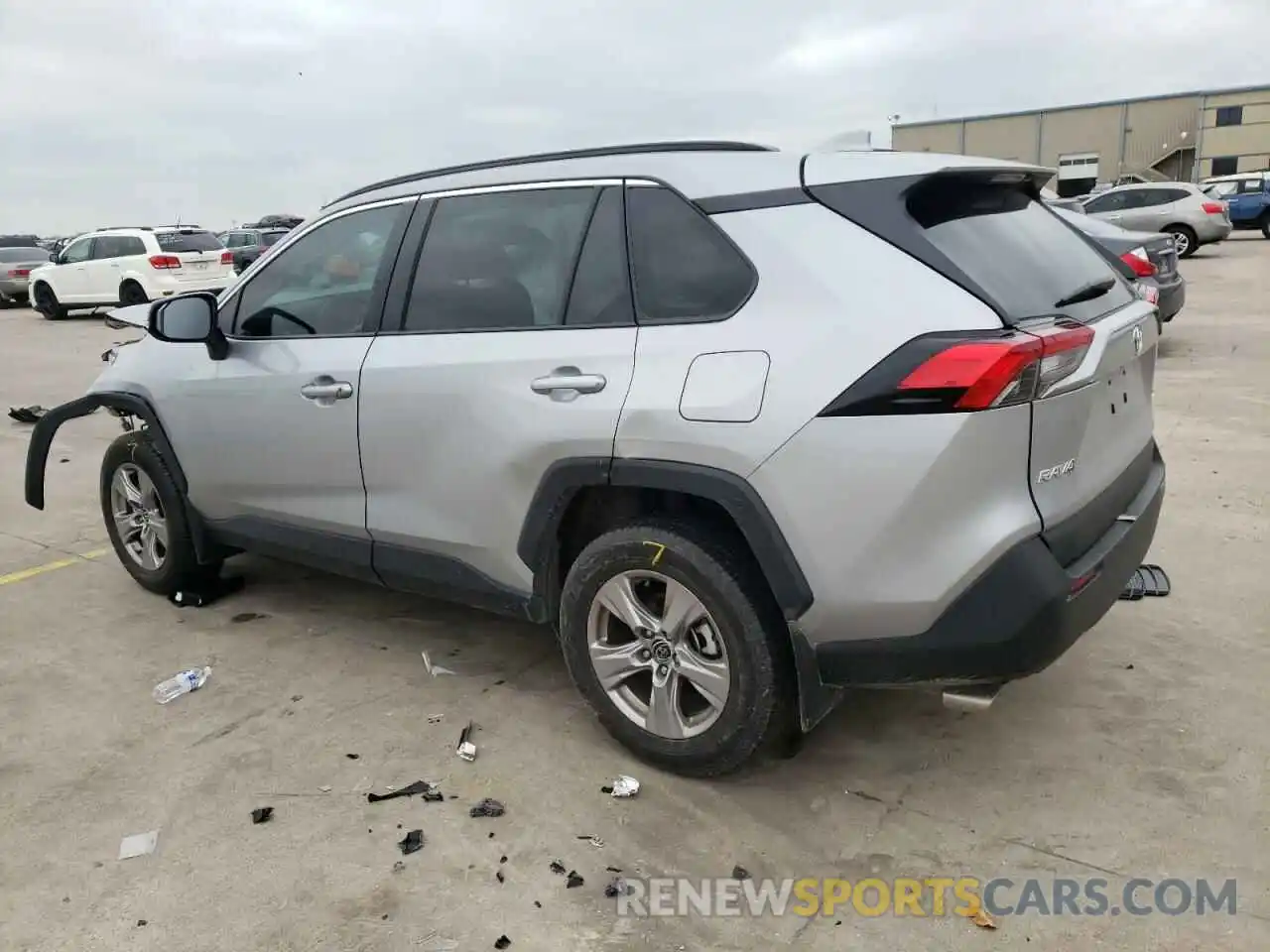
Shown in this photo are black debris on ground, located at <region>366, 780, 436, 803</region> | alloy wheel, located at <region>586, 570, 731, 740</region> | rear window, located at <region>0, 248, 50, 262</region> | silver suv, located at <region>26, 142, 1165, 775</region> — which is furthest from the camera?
rear window, located at <region>0, 248, 50, 262</region>

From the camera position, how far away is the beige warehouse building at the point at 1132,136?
57.2 m

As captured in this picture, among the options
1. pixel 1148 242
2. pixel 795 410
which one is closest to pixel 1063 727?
pixel 795 410

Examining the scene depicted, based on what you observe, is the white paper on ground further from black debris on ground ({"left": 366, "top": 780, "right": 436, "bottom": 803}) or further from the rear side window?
the rear side window

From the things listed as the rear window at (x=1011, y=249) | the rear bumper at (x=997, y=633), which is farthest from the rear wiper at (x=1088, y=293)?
the rear bumper at (x=997, y=633)

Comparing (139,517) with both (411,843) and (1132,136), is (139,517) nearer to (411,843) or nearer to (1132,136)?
(411,843)

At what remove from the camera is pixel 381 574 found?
12.1 feet

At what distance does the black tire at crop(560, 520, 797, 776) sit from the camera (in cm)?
273

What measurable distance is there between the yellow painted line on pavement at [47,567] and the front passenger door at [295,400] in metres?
1.51

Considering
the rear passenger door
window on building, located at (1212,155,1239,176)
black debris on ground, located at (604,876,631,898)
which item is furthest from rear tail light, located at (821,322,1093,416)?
window on building, located at (1212,155,1239,176)

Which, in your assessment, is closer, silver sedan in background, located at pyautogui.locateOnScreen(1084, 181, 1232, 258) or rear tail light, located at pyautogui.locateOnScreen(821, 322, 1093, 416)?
rear tail light, located at pyautogui.locateOnScreen(821, 322, 1093, 416)

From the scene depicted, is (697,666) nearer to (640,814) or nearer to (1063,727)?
(640,814)

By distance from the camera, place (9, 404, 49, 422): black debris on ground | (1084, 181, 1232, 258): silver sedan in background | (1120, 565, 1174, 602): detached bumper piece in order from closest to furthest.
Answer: (1120, 565, 1174, 602): detached bumper piece, (9, 404, 49, 422): black debris on ground, (1084, 181, 1232, 258): silver sedan in background

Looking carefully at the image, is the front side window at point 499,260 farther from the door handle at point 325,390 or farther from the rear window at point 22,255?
the rear window at point 22,255

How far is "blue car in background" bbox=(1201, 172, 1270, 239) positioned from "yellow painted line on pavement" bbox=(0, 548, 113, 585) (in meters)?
30.5
